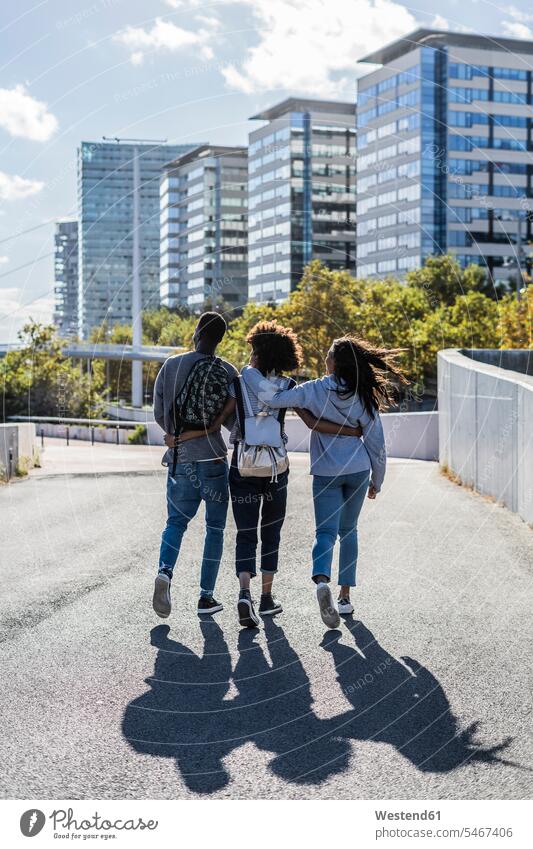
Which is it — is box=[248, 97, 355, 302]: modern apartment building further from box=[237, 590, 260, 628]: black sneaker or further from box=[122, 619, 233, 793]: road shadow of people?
box=[122, 619, 233, 793]: road shadow of people

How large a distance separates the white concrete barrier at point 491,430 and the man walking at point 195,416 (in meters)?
4.91

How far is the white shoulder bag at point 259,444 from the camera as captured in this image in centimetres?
638

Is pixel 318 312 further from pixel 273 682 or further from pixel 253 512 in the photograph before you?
pixel 273 682

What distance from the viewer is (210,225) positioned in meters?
129

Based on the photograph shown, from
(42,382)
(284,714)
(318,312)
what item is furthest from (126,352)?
(284,714)

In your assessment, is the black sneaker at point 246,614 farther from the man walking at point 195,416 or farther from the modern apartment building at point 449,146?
the modern apartment building at point 449,146

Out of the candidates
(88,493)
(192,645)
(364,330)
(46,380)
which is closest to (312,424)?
(192,645)

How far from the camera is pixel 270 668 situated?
5566 millimetres

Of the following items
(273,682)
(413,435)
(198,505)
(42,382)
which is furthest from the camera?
(42,382)

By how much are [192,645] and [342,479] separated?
1367mm

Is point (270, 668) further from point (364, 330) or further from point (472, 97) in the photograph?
point (472, 97)

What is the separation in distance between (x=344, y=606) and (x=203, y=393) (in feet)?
5.34

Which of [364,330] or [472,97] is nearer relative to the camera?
[364,330]
